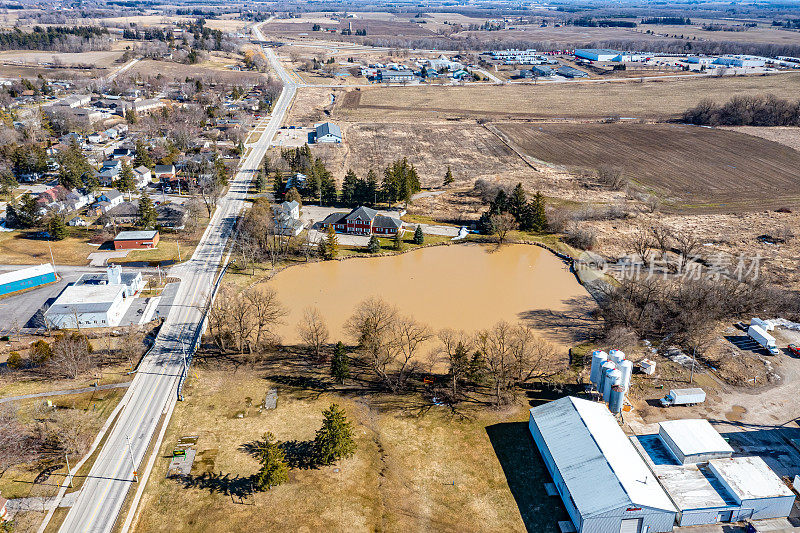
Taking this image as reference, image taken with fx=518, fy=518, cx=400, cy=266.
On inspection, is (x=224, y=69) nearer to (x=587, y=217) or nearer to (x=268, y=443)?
(x=587, y=217)

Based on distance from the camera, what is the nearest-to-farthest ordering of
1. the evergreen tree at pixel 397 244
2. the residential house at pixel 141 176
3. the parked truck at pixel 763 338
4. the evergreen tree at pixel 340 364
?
the evergreen tree at pixel 340 364 → the parked truck at pixel 763 338 → the evergreen tree at pixel 397 244 → the residential house at pixel 141 176

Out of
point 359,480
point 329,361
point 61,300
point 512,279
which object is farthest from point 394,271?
point 61,300

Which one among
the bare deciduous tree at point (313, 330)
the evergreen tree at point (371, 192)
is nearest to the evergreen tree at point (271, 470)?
the bare deciduous tree at point (313, 330)

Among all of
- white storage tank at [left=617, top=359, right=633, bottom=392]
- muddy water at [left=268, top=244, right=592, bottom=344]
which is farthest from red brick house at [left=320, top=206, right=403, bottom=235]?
white storage tank at [left=617, top=359, right=633, bottom=392]

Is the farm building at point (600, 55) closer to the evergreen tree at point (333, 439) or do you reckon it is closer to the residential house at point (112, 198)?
the residential house at point (112, 198)

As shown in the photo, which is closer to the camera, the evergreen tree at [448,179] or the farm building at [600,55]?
the evergreen tree at [448,179]

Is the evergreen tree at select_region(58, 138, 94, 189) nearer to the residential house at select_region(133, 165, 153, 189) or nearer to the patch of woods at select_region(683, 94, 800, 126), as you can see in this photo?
the residential house at select_region(133, 165, 153, 189)
